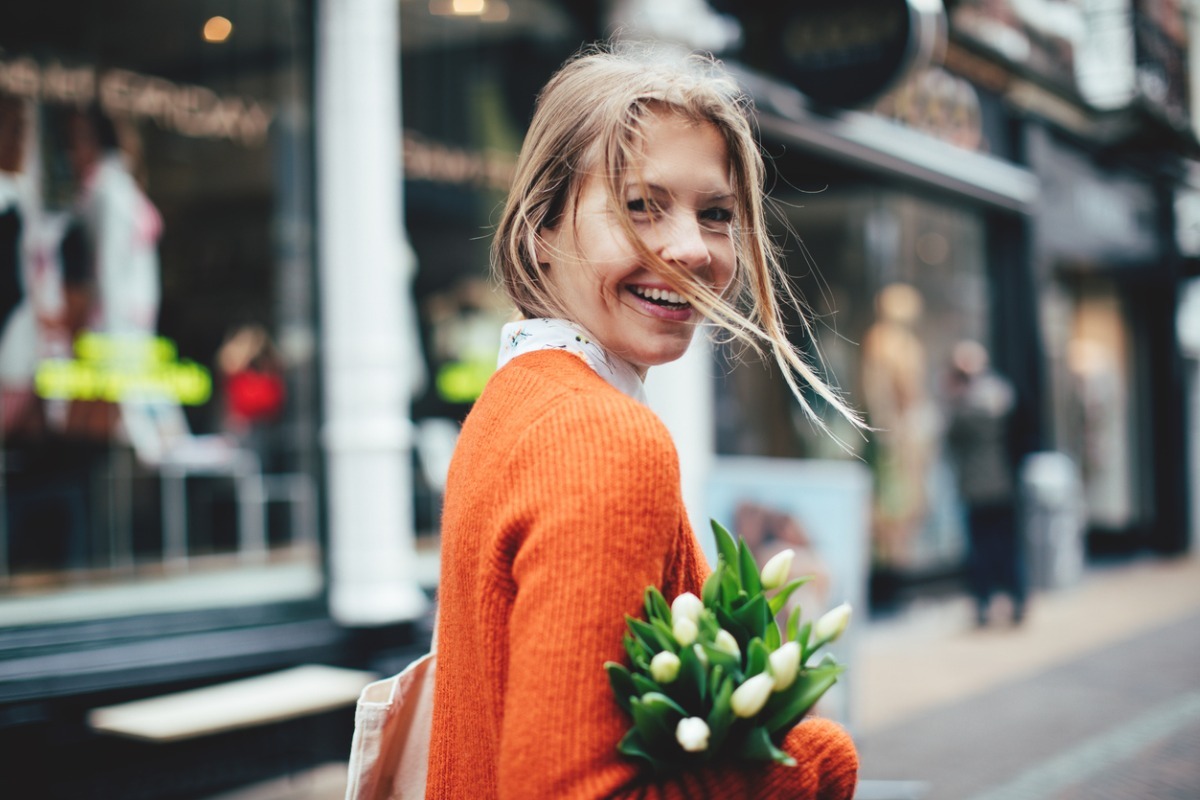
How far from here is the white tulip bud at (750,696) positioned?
101 cm

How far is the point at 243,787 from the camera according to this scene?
4449 millimetres

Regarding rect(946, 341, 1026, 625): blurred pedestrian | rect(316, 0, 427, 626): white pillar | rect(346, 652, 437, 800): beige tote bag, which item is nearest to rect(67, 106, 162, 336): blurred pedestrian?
rect(316, 0, 427, 626): white pillar

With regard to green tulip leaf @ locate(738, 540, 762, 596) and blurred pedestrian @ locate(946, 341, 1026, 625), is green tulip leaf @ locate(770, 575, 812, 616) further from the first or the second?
blurred pedestrian @ locate(946, 341, 1026, 625)

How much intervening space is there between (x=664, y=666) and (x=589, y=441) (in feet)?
0.72

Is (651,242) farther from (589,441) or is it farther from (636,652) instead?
(636,652)

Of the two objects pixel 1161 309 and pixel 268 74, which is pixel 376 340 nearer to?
pixel 268 74

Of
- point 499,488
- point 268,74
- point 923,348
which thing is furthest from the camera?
point 923,348

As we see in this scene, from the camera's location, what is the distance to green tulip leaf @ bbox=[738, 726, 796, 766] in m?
1.03

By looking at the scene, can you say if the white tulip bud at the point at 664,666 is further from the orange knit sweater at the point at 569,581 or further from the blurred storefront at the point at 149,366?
the blurred storefront at the point at 149,366

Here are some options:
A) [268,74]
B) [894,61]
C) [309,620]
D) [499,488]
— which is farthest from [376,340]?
[499,488]

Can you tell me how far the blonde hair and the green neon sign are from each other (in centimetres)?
495

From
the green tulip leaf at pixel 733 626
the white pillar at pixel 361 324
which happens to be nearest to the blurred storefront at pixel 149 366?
the white pillar at pixel 361 324

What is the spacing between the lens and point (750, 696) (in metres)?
1.02

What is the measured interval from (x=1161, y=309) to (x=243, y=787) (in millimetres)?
12757
